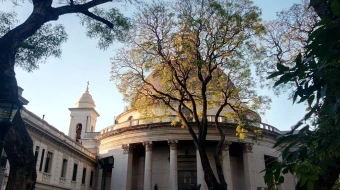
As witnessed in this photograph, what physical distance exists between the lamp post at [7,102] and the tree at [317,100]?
5228mm

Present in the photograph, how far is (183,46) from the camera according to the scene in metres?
15.7

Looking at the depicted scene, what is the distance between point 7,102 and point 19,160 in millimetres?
1208

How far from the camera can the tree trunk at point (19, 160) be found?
18.8 feet

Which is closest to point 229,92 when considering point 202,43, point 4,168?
point 202,43

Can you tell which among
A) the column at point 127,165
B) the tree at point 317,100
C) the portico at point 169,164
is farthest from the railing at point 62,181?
the tree at point 317,100

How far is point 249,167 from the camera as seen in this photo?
28.0 meters

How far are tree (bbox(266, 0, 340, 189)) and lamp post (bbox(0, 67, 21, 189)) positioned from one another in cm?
523

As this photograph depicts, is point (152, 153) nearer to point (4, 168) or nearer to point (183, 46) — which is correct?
point (4, 168)

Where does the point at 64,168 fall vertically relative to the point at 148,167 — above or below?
below

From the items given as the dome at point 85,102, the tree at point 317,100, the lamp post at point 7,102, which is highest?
the dome at point 85,102

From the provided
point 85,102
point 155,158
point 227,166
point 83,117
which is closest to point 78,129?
point 83,117

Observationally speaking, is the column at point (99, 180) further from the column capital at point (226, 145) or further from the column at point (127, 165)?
the column capital at point (226, 145)

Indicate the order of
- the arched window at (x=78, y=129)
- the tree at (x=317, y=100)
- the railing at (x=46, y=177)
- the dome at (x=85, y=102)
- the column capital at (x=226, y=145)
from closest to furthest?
the tree at (x=317, y=100), the railing at (x=46, y=177), the column capital at (x=226, y=145), the arched window at (x=78, y=129), the dome at (x=85, y=102)

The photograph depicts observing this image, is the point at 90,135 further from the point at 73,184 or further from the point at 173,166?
the point at 173,166
